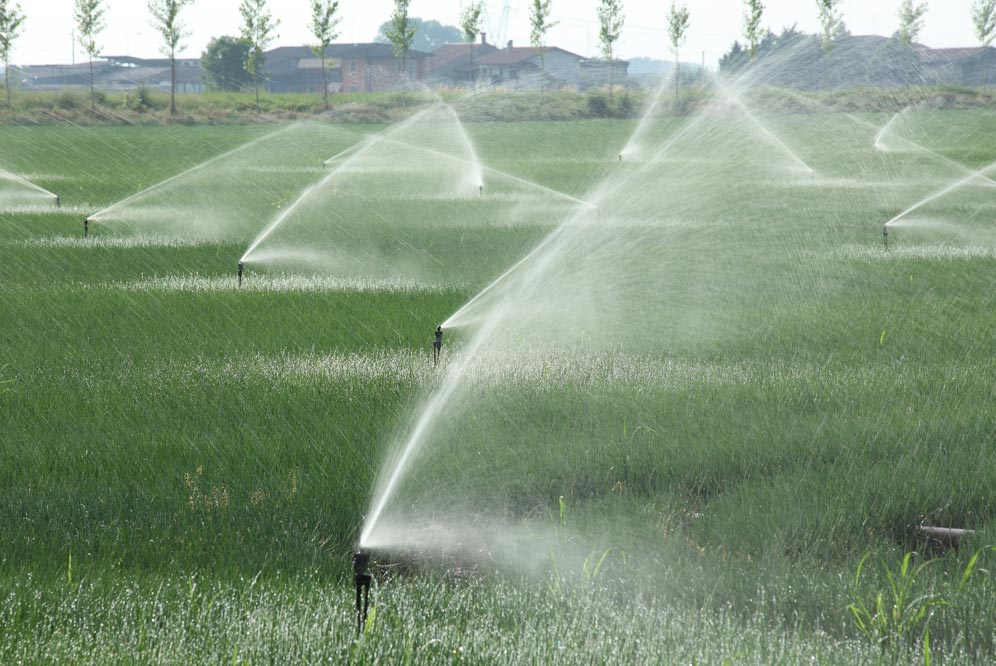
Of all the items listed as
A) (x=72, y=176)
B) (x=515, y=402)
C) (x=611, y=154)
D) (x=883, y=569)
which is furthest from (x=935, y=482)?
(x=611, y=154)

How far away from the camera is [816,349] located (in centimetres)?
707

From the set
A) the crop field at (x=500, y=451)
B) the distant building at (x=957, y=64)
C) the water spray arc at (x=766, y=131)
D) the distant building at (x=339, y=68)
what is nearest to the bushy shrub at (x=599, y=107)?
the distant building at (x=957, y=64)

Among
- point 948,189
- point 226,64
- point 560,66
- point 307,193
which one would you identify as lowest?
point 307,193

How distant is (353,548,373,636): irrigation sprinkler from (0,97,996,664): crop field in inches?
2.6

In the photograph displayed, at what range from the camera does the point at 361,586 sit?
3.02 meters

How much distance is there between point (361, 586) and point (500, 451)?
1940 millimetres

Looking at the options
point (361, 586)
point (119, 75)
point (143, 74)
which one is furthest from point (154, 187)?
point (143, 74)

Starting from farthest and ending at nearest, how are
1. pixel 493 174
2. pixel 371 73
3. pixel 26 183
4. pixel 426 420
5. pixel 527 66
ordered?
pixel 371 73, pixel 527 66, pixel 493 174, pixel 26 183, pixel 426 420

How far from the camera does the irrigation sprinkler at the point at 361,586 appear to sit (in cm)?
297

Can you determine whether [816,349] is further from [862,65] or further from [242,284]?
[862,65]

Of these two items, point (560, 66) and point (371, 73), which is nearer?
point (560, 66)

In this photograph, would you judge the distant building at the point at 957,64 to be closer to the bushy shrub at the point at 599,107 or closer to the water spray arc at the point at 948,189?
the water spray arc at the point at 948,189

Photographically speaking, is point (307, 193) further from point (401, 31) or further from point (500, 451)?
point (401, 31)

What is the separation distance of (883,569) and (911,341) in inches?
150
